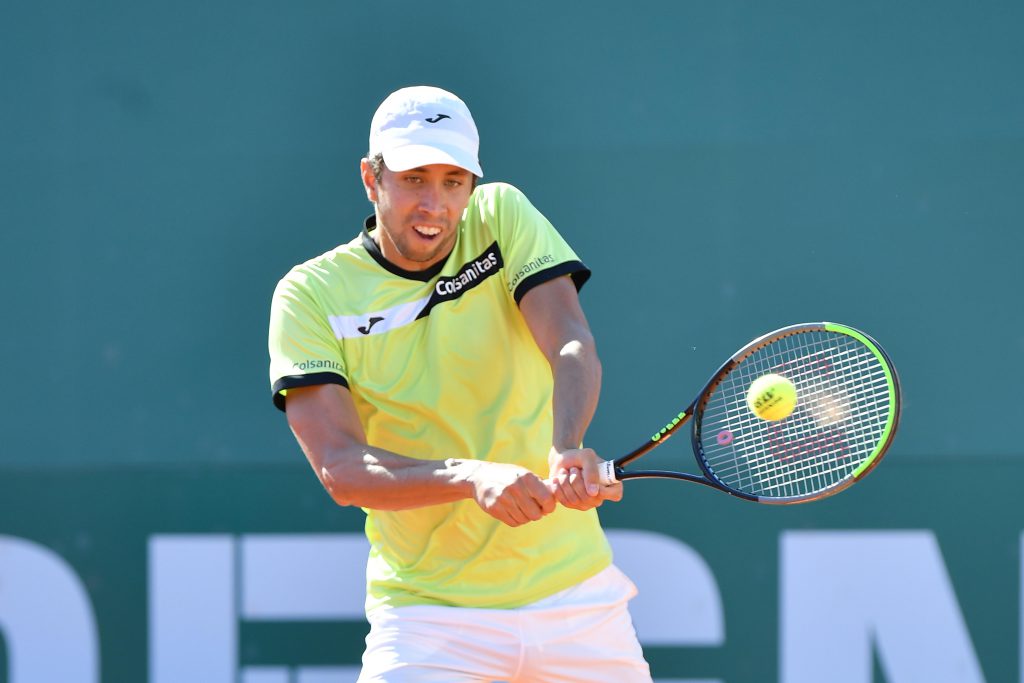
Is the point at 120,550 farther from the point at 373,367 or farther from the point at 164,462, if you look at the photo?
the point at 373,367

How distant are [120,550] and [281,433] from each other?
56 centimetres

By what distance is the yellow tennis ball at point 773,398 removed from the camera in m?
2.51

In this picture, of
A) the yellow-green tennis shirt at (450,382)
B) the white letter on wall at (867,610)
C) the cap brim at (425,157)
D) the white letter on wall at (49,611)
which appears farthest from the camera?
the white letter on wall at (49,611)

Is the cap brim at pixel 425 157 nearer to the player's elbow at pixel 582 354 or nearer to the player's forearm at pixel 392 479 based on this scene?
the player's elbow at pixel 582 354

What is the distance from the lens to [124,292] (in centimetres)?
369

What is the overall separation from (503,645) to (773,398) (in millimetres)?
701

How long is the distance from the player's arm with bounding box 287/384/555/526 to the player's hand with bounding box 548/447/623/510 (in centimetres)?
4

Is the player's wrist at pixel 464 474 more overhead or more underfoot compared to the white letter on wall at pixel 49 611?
more overhead

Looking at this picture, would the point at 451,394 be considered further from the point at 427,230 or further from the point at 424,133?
the point at 424,133

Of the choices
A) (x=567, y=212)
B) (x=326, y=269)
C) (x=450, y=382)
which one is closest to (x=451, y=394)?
(x=450, y=382)

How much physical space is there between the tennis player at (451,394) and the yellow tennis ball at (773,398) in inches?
12.4

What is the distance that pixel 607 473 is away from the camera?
7.67 ft

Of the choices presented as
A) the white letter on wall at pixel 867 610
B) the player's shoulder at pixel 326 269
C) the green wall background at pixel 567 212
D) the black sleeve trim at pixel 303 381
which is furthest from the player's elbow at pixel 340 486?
the white letter on wall at pixel 867 610

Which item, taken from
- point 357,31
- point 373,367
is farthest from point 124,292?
point 373,367
